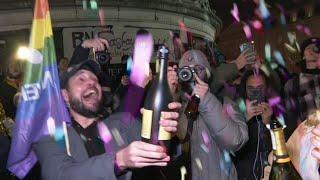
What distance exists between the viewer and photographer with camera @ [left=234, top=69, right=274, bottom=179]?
3020mm

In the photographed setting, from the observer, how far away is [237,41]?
20.8 metres

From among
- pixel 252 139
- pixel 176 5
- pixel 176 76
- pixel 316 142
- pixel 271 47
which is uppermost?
pixel 176 5

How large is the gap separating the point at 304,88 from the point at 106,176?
2.54 meters

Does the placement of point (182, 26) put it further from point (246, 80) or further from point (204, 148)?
point (204, 148)

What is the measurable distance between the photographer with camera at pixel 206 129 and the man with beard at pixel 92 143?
0.39 m

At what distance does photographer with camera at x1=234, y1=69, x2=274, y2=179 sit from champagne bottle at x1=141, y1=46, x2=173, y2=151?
1.37 meters

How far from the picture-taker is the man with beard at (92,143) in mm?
1376

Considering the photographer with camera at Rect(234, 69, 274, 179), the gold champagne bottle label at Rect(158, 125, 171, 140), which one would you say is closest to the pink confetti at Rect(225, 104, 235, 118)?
the photographer with camera at Rect(234, 69, 274, 179)

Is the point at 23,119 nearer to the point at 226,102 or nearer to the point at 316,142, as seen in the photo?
the point at 226,102

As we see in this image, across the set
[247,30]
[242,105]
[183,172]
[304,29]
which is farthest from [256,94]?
[247,30]

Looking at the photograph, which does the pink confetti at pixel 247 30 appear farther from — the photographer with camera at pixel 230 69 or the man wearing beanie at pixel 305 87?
the photographer with camera at pixel 230 69

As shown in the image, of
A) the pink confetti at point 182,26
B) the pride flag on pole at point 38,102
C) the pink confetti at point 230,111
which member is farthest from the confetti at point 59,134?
the pink confetti at point 182,26

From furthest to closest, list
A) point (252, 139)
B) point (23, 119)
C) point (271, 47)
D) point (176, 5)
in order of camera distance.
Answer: point (271, 47) → point (176, 5) → point (252, 139) → point (23, 119)

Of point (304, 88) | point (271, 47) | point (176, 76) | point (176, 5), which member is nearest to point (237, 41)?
point (271, 47)
